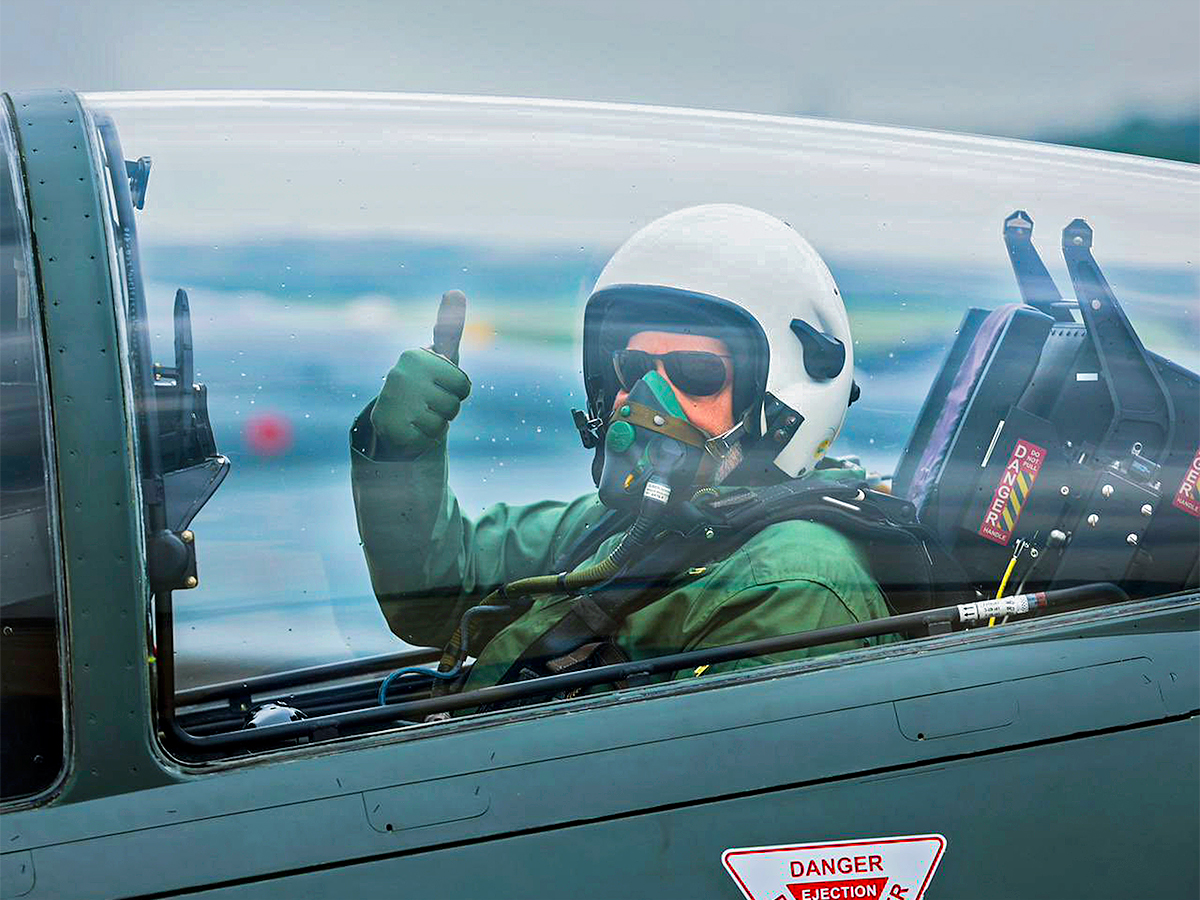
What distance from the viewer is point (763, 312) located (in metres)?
1.66

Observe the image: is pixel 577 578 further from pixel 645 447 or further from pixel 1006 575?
pixel 1006 575

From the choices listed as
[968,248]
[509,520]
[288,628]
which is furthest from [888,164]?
[288,628]

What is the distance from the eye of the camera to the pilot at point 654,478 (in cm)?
152

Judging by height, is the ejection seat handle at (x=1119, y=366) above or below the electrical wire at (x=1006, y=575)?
above

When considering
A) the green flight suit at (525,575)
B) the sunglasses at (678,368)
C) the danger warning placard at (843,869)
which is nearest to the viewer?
the danger warning placard at (843,869)

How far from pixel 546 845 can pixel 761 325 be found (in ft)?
2.52

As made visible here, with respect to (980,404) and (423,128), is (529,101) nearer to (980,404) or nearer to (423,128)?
(423,128)

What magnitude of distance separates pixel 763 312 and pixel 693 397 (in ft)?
0.54

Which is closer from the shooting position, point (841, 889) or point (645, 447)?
point (841, 889)

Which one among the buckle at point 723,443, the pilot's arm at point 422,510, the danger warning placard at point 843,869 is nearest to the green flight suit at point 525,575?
the pilot's arm at point 422,510

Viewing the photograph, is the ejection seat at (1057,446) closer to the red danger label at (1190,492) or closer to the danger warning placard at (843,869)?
the red danger label at (1190,492)

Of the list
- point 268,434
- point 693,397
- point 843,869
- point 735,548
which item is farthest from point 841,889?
point 268,434

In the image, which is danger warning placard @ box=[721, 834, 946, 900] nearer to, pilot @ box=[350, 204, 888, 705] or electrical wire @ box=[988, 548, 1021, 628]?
pilot @ box=[350, 204, 888, 705]

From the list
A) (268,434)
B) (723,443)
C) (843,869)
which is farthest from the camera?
(723,443)
